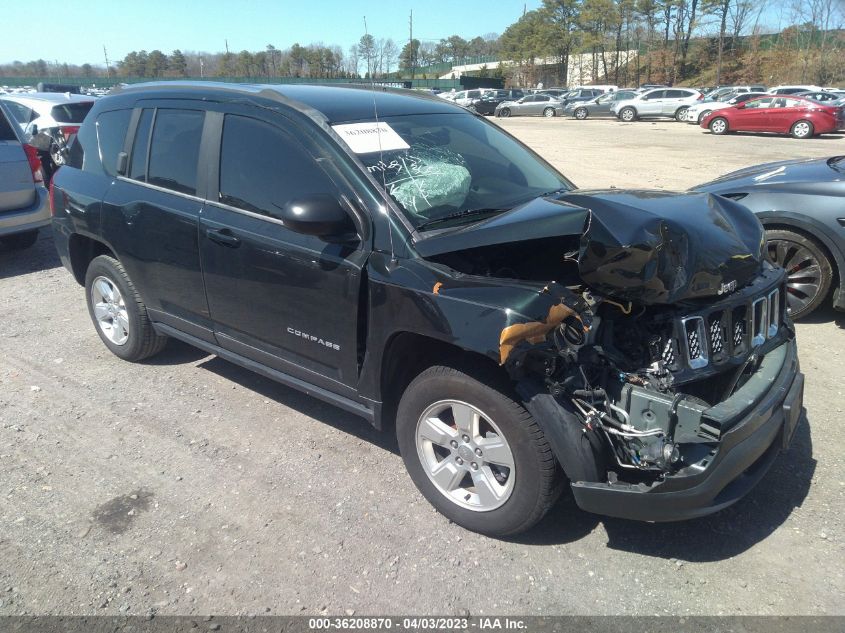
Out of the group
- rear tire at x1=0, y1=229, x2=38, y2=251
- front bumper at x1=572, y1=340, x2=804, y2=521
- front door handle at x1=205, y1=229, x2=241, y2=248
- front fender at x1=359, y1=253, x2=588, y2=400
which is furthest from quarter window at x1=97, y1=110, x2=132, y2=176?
rear tire at x1=0, y1=229, x2=38, y2=251

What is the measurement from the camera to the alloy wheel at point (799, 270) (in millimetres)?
5195

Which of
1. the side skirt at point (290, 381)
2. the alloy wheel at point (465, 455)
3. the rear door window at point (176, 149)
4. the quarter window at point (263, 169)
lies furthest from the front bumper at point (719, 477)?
the rear door window at point (176, 149)

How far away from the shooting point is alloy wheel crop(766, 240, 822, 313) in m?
5.20

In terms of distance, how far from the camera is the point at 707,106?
2984 cm

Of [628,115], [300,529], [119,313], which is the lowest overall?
[300,529]

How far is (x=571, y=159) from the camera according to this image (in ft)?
54.4

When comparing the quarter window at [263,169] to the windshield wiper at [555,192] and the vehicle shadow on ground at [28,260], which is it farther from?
the vehicle shadow on ground at [28,260]

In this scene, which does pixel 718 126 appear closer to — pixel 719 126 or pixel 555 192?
pixel 719 126

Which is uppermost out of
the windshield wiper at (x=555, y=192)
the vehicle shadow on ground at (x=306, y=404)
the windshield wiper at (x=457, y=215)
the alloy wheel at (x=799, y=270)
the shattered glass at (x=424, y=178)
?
the shattered glass at (x=424, y=178)

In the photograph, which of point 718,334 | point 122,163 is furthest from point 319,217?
point 122,163

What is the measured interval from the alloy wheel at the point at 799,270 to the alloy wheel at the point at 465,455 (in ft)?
11.8

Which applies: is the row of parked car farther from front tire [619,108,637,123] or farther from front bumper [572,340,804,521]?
front bumper [572,340,804,521]

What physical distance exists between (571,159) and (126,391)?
14.2 meters

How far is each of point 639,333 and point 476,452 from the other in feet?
2.86
